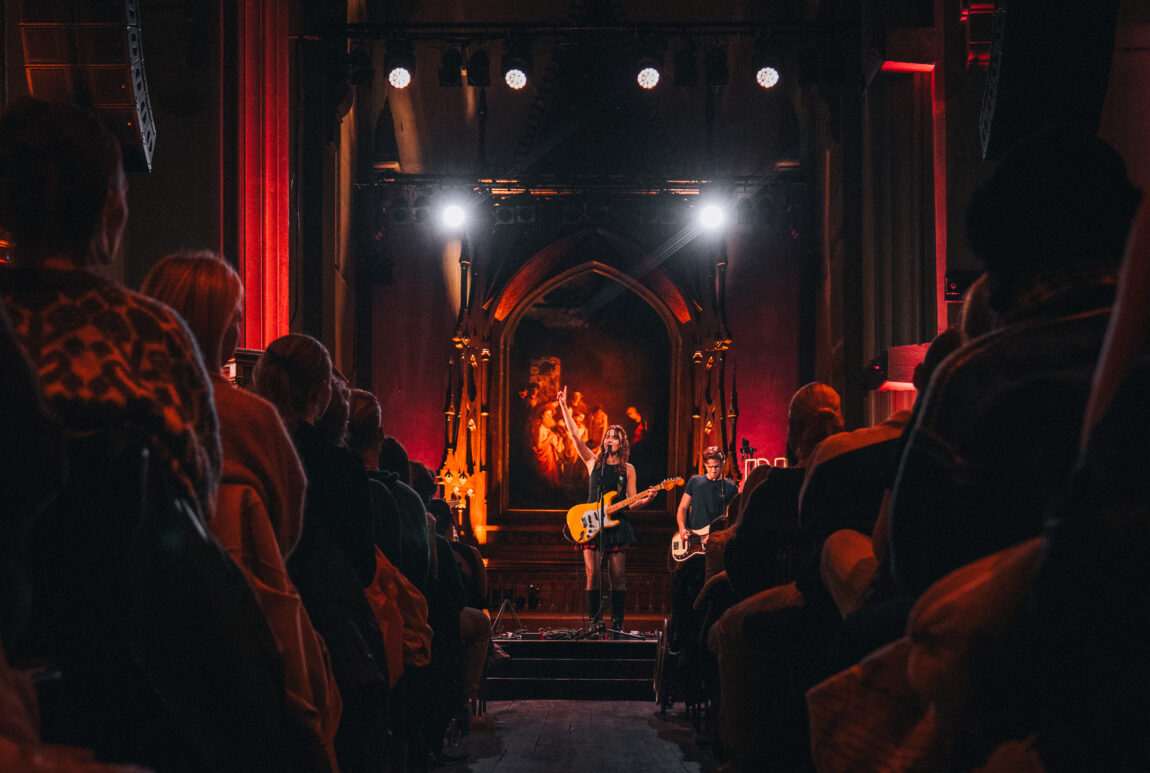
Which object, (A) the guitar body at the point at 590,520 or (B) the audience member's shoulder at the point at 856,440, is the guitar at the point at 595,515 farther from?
(B) the audience member's shoulder at the point at 856,440

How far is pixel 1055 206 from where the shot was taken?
1.45 m

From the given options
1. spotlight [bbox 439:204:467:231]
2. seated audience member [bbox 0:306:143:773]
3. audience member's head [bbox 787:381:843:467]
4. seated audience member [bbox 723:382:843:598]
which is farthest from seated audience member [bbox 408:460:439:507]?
spotlight [bbox 439:204:467:231]

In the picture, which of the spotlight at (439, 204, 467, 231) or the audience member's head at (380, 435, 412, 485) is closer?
the audience member's head at (380, 435, 412, 485)

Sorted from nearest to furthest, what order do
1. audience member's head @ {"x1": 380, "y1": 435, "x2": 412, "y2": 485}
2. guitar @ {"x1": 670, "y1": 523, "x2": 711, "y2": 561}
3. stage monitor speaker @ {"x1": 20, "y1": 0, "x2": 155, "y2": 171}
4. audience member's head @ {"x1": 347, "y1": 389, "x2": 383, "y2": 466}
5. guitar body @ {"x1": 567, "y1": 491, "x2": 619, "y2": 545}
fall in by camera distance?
1. audience member's head @ {"x1": 347, "y1": 389, "x2": 383, "y2": 466}
2. stage monitor speaker @ {"x1": 20, "y1": 0, "x2": 155, "y2": 171}
3. audience member's head @ {"x1": 380, "y1": 435, "x2": 412, "y2": 485}
4. guitar @ {"x1": 670, "y1": 523, "x2": 711, "y2": 561}
5. guitar body @ {"x1": 567, "y1": 491, "x2": 619, "y2": 545}

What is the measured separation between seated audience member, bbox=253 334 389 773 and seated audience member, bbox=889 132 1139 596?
1.46 meters

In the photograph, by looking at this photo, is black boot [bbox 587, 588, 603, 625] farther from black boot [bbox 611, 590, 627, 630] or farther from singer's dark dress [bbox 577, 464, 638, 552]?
singer's dark dress [bbox 577, 464, 638, 552]

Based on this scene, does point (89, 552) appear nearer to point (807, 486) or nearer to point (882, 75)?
point (807, 486)

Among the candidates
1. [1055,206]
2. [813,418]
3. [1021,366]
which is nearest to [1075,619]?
[1021,366]

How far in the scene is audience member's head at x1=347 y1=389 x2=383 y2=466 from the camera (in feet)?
11.5

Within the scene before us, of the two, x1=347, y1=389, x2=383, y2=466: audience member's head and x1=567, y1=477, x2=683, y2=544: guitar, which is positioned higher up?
x1=347, y1=389, x2=383, y2=466: audience member's head

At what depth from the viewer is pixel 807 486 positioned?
2549 mm

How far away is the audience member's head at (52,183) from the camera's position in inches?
58.5

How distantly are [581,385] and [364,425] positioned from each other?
10600 mm

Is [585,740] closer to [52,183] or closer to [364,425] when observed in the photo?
[364,425]
